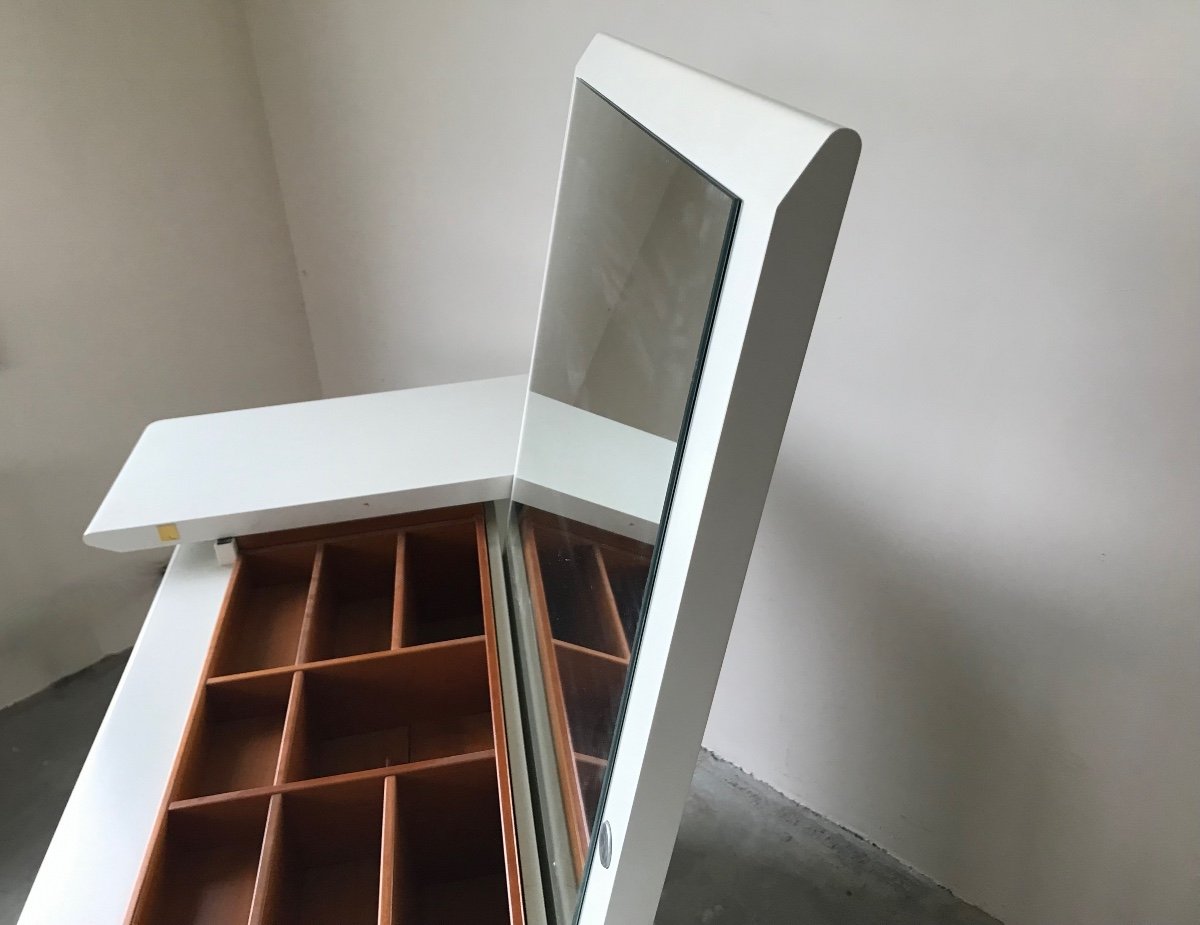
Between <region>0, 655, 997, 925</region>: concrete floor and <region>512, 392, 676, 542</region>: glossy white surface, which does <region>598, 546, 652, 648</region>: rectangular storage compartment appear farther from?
<region>0, 655, 997, 925</region>: concrete floor

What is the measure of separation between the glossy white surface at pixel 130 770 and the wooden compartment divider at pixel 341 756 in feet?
0.08

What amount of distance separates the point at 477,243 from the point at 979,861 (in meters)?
1.31

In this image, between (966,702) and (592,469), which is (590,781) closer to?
(592,469)

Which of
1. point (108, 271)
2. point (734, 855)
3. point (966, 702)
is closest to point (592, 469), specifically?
point (966, 702)

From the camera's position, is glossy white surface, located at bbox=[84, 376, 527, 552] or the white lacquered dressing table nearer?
the white lacquered dressing table

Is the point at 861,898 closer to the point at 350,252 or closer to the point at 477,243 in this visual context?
the point at 477,243

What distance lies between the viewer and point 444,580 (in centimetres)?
115

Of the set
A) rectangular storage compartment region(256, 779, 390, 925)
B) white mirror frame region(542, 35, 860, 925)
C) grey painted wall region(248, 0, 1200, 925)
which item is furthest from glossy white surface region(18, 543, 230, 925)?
grey painted wall region(248, 0, 1200, 925)

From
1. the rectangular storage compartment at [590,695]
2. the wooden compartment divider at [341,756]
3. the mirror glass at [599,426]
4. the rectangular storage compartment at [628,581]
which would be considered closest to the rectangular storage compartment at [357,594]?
the wooden compartment divider at [341,756]

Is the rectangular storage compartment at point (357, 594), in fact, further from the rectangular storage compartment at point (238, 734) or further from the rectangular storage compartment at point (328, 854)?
the rectangular storage compartment at point (328, 854)

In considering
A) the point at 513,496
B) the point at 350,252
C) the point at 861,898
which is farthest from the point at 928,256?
the point at 350,252

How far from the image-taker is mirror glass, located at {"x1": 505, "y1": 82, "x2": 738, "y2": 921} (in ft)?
1.43

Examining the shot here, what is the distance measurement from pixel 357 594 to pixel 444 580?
113 millimetres

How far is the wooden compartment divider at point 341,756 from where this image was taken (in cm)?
75
